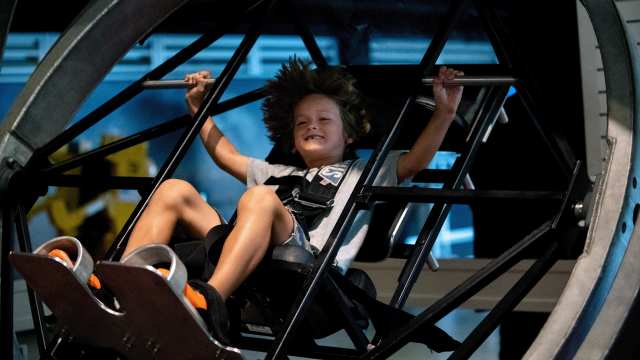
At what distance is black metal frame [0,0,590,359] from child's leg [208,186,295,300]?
140 millimetres

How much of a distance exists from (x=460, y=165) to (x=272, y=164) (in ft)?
2.29

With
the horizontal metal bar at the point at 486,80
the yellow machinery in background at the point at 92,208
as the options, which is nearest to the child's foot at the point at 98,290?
the horizontal metal bar at the point at 486,80

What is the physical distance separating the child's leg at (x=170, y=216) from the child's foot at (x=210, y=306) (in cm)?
34

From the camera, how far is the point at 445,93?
181cm

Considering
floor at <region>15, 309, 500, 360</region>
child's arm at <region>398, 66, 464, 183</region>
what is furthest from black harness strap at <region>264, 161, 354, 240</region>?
floor at <region>15, 309, 500, 360</region>

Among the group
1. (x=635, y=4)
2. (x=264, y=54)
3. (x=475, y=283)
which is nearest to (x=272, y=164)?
(x=475, y=283)

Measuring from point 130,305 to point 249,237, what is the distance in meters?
0.32

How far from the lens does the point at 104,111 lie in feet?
7.02

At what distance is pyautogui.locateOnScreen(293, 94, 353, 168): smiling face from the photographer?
203 cm

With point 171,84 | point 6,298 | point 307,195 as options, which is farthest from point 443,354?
point 6,298

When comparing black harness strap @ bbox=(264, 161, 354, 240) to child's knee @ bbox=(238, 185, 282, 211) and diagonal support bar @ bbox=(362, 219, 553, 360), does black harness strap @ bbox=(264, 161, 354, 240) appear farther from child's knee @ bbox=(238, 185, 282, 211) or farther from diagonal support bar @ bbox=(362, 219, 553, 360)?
diagonal support bar @ bbox=(362, 219, 553, 360)

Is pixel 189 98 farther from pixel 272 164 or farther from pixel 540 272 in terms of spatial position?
pixel 540 272

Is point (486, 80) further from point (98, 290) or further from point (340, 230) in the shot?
point (98, 290)

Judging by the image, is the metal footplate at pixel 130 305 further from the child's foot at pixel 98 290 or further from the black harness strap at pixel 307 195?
the black harness strap at pixel 307 195
